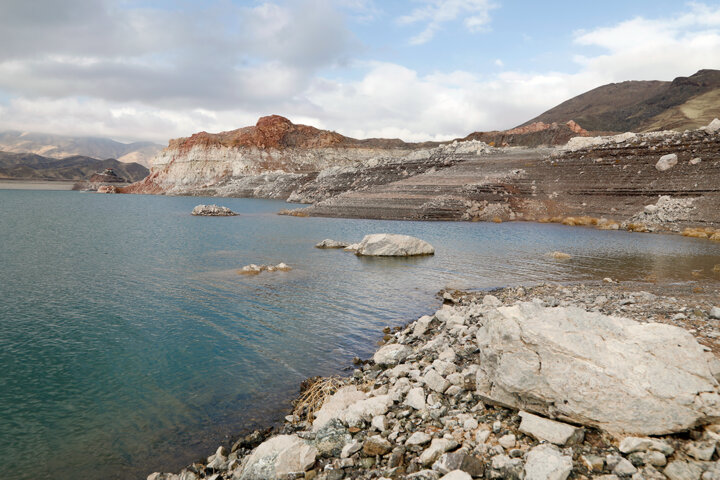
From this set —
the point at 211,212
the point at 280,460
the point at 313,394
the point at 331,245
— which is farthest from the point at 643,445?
the point at 211,212

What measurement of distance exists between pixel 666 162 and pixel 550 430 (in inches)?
2710

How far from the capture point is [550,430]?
6.08m

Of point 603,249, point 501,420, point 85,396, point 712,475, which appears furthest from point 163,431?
point 603,249

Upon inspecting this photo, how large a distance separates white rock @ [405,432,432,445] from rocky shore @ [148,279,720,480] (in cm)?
2

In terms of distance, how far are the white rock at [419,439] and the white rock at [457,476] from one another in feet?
3.22

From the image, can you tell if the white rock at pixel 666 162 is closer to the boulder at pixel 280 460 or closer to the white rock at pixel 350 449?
the white rock at pixel 350 449

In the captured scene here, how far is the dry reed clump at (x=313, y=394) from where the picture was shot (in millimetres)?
9755

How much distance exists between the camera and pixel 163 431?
9305 mm

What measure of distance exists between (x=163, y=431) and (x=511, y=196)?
67.9 meters

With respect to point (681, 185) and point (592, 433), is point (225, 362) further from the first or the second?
point (681, 185)

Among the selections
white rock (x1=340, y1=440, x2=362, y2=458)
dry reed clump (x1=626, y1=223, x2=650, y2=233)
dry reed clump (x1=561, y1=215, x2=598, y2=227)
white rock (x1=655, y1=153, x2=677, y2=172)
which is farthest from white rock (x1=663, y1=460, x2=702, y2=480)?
white rock (x1=655, y1=153, x2=677, y2=172)

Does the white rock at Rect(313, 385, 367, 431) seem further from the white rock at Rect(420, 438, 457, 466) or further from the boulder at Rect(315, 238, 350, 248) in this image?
the boulder at Rect(315, 238, 350, 248)

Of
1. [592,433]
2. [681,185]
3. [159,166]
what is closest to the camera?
[592,433]

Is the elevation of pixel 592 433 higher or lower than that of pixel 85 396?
higher
